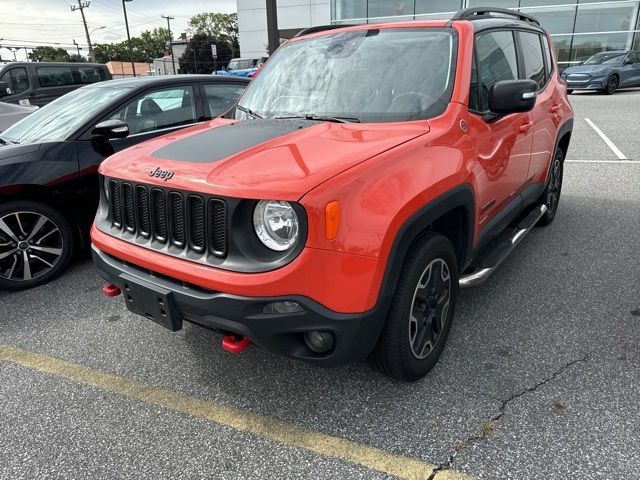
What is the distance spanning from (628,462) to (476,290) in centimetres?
173

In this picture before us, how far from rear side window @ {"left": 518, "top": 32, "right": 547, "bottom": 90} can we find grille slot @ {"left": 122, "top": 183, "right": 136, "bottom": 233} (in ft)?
9.94

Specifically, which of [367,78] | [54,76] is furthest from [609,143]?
[54,76]

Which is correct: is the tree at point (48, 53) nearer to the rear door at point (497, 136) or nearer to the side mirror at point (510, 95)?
the rear door at point (497, 136)

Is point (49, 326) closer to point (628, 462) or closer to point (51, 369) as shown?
point (51, 369)

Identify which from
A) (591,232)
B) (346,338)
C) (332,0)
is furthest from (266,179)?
(332,0)

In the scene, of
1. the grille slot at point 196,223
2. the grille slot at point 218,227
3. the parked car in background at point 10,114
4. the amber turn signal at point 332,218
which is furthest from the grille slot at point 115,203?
the parked car in background at point 10,114

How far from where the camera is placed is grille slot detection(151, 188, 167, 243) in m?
2.29

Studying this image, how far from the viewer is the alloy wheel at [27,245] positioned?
151 inches

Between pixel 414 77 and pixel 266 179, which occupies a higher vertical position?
pixel 414 77

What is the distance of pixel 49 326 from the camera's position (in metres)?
3.38

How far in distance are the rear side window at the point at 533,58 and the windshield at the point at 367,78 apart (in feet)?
3.98

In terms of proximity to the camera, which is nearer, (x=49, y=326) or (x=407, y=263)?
(x=407, y=263)

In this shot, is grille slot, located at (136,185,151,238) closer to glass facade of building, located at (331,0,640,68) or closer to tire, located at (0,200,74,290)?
tire, located at (0,200,74,290)

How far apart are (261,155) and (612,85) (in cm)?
1941
